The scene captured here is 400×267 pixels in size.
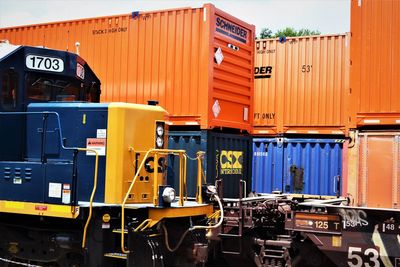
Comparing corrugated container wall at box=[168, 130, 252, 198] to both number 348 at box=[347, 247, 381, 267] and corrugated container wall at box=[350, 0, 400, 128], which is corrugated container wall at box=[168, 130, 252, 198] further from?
corrugated container wall at box=[350, 0, 400, 128]

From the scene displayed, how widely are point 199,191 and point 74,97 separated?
6.99 feet

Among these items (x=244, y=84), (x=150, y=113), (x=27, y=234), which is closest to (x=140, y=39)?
(x=244, y=84)

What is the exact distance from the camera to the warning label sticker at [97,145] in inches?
251

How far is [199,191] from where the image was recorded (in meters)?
6.84

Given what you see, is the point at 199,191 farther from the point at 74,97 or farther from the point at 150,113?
the point at 74,97

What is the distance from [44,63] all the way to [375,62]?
4.48 metres

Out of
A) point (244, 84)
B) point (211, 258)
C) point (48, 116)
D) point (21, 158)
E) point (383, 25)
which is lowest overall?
point (211, 258)

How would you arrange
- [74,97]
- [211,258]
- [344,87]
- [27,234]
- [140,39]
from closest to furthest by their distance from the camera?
[27,234], [74,97], [211,258], [140,39], [344,87]

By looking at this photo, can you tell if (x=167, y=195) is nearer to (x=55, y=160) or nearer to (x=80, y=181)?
(x=80, y=181)

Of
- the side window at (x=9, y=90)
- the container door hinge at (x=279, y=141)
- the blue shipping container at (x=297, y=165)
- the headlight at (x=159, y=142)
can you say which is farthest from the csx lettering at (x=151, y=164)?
the container door hinge at (x=279, y=141)

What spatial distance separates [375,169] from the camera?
23.1 ft

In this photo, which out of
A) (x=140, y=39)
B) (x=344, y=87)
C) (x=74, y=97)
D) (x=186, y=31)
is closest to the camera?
(x=74, y=97)

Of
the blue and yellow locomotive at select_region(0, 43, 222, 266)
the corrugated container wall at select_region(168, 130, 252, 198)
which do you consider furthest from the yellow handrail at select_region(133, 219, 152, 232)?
the corrugated container wall at select_region(168, 130, 252, 198)

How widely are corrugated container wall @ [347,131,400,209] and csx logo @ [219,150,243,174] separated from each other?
2051mm
